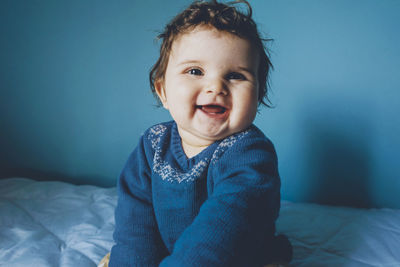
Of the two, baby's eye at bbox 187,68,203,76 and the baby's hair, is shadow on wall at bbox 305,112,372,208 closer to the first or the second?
the baby's hair

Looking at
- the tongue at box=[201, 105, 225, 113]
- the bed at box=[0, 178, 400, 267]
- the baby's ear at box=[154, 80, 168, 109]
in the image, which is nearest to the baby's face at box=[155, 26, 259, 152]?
the tongue at box=[201, 105, 225, 113]

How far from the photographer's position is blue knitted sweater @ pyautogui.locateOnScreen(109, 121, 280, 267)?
0.49m

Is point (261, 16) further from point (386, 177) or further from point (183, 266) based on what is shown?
point (183, 266)

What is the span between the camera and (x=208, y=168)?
0.62 m

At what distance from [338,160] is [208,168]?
0.69m

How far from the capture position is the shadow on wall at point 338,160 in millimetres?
1055

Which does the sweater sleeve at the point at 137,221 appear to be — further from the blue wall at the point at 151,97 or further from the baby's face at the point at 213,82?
the blue wall at the point at 151,97

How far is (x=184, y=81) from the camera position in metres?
0.60

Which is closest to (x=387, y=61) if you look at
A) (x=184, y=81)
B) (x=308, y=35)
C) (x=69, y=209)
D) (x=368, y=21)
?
(x=368, y=21)

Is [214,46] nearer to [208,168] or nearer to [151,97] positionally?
[208,168]

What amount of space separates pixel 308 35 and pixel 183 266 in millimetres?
911

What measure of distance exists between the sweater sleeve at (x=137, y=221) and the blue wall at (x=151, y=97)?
56 centimetres

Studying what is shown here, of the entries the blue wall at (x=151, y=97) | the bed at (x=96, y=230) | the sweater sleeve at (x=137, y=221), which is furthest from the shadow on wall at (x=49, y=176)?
the sweater sleeve at (x=137, y=221)

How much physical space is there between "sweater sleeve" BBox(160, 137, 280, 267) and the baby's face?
63mm
